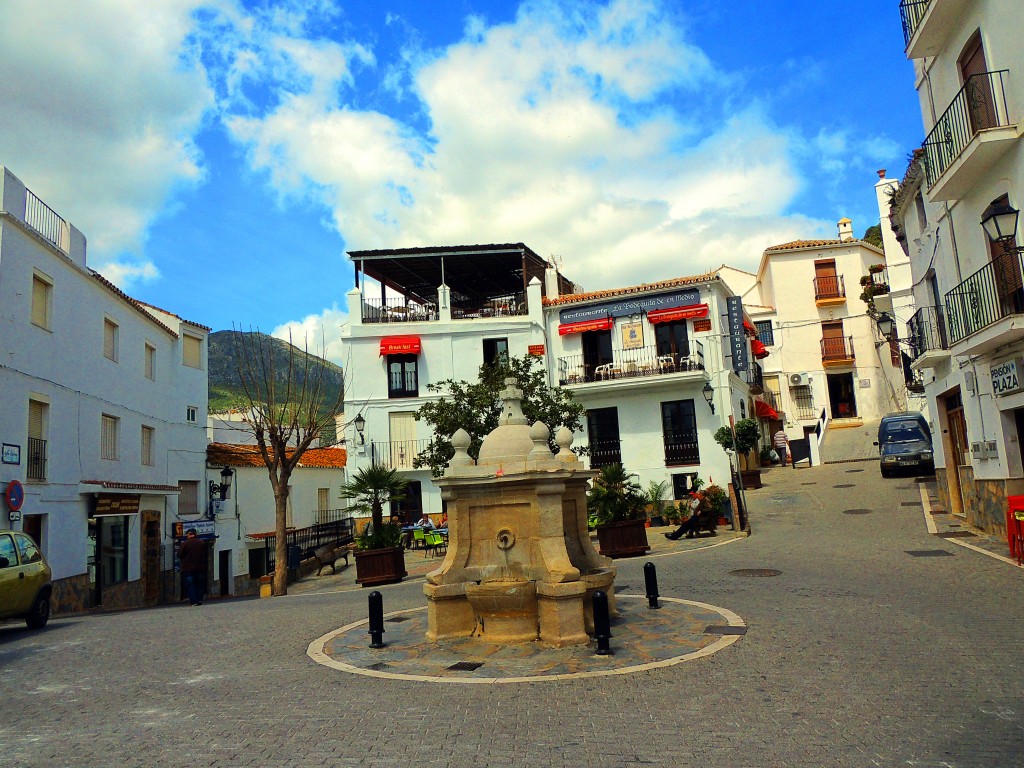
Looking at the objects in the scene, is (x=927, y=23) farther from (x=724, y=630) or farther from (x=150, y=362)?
(x=150, y=362)

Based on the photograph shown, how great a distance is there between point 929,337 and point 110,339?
2163 centimetres

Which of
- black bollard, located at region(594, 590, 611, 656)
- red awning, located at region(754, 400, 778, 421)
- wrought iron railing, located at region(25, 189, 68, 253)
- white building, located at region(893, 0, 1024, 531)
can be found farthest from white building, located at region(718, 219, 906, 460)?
black bollard, located at region(594, 590, 611, 656)

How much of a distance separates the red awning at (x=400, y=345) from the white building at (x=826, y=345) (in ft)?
65.8

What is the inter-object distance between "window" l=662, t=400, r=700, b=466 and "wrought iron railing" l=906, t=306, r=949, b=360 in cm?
922

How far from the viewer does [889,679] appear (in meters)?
6.22

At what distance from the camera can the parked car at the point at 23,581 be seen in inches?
426

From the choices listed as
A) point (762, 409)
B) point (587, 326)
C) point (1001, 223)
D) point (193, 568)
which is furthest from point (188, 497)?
point (762, 409)

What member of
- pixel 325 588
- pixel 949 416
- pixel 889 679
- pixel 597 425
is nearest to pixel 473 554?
pixel 889 679

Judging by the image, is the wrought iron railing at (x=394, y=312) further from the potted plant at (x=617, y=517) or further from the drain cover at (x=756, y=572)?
the drain cover at (x=756, y=572)

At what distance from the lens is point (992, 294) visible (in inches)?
495

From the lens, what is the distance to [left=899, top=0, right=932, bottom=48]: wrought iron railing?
1414cm

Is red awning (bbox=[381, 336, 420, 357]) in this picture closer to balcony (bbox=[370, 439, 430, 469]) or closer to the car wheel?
balcony (bbox=[370, 439, 430, 469])

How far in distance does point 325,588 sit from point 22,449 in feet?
24.1

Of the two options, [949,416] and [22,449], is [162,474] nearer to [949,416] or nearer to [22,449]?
[22,449]
